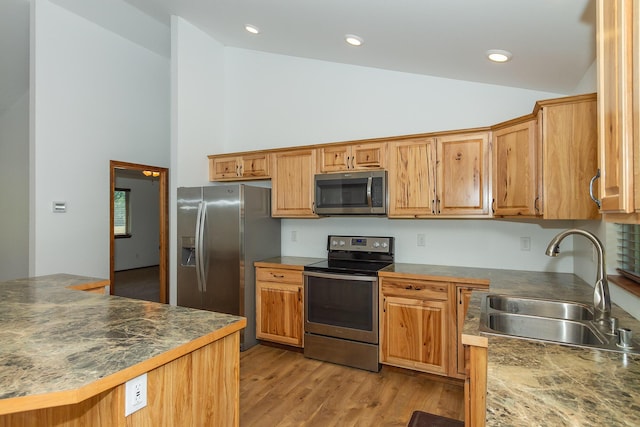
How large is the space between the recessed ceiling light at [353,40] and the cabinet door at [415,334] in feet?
6.96

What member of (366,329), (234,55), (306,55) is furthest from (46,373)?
(234,55)

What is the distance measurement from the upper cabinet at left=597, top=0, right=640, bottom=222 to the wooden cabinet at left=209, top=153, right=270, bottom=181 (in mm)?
3039

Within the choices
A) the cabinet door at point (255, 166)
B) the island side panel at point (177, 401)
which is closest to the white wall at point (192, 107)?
the cabinet door at point (255, 166)

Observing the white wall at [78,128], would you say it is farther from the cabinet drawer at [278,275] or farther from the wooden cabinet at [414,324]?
the wooden cabinet at [414,324]

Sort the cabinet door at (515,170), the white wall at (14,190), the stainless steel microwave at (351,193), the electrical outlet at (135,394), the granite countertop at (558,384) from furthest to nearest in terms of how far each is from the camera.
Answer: the white wall at (14,190), the stainless steel microwave at (351,193), the cabinet door at (515,170), the electrical outlet at (135,394), the granite countertop at (558,384)

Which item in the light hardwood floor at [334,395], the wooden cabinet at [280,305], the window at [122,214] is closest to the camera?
the light hardwood floor at [334,395]

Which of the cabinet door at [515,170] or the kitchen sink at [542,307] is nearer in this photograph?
the kitchen sink at [542,307]

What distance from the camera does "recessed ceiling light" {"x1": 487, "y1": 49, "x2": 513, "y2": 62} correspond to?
2.34m

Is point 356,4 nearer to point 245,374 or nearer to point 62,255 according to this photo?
point 245,374

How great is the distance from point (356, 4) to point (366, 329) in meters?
2.44

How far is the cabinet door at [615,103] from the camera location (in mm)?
890

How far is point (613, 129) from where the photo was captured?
992mm

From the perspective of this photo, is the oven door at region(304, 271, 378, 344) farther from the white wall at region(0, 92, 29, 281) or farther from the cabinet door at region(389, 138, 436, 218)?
the white wall at region(0, 92, 29, 281)

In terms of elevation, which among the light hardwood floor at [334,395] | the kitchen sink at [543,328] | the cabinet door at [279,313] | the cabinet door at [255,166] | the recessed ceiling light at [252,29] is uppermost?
the recessed ceiling light at [252,29]
